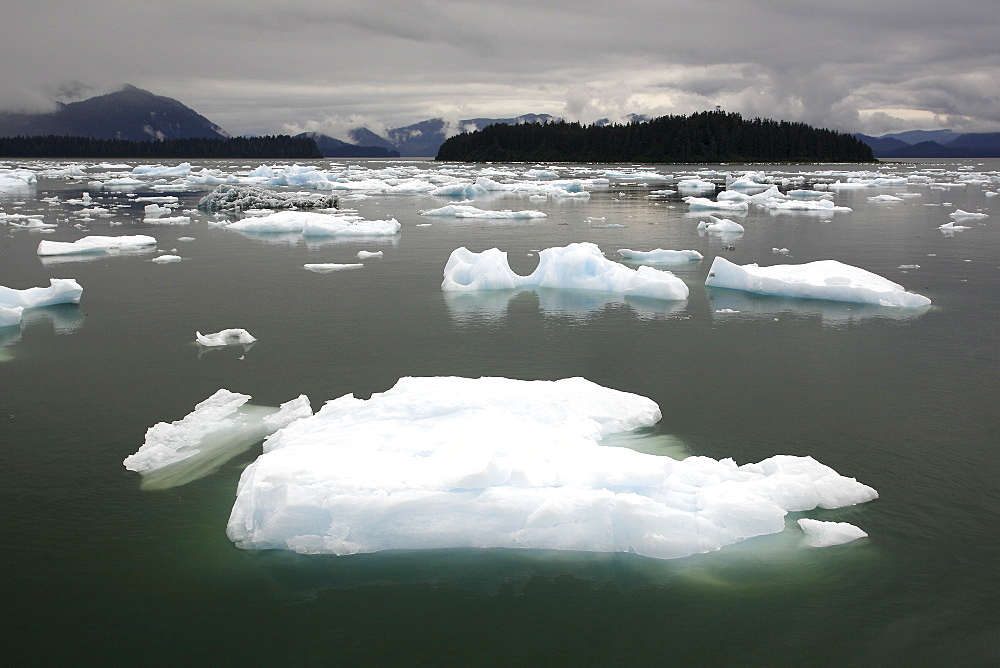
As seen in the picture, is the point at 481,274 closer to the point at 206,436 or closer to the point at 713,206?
the point at 206,436

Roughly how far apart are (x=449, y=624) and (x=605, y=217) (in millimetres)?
20353

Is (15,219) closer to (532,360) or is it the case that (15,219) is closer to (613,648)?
(532,360)

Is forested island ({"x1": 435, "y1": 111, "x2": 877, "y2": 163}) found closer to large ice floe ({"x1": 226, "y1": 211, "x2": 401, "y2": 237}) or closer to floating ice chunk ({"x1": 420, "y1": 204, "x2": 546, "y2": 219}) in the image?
floating ice chunk ({"x1": 420, "y1": 204, "x2": 546, "y2": 219})

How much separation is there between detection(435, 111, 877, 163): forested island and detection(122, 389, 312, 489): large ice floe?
84.5 metres

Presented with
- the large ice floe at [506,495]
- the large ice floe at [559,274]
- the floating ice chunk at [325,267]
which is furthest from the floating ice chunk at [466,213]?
the large ice floe at [506,495]

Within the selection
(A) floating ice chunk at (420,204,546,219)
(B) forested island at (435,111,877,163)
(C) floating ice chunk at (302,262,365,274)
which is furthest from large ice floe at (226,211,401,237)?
(B) forested island at (435,111,877,163)

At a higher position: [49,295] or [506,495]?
[506,495]

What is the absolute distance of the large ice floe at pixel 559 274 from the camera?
35.9ft

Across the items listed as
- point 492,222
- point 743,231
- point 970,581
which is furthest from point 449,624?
point 492,222

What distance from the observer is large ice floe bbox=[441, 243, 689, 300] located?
11.0 metres

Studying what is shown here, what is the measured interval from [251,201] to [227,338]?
17880mm

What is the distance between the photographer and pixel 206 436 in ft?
18.4

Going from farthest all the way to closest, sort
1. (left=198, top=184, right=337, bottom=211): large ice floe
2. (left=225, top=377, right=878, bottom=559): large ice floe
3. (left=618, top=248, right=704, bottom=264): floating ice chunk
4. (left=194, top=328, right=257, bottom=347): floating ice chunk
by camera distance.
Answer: (left=198, top=184, right=337, bottom=211): large ice floe
(left=618, top=248, right=704, bottom=264): floating ice chunk
(left=194, top=328, right=257, bottom=347): floating ice chunk
(left=225, top=377, right=878, bottom=559): large ice floe

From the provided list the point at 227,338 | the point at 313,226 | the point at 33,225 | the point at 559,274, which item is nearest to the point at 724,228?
the point at 559,274
